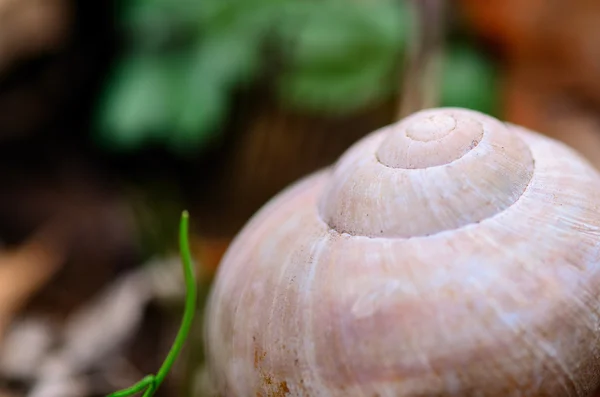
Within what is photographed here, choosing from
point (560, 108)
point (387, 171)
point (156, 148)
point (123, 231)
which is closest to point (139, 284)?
point (123, 231)

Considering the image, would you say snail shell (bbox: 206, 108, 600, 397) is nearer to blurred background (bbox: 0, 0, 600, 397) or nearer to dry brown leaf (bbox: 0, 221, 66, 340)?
blurred background (bbox: 0, 0, 600, 397)

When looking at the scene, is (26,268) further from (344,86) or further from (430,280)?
(430,280)

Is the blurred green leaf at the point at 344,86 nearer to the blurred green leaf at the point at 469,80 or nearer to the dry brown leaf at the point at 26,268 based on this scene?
the blurred green leaf at the point at 469,80

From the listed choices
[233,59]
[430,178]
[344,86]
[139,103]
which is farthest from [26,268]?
[430,178]

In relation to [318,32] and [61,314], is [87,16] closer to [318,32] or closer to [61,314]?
[318,32]

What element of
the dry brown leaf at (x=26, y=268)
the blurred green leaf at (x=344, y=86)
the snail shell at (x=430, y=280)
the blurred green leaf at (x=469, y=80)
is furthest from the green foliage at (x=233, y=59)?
the snail shell at (x=430, y=280)

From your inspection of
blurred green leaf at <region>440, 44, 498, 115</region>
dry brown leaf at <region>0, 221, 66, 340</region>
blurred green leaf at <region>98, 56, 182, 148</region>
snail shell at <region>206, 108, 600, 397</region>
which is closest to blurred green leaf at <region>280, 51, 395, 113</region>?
blurred green leaf at <region>440, 44, 498, 115</region>
